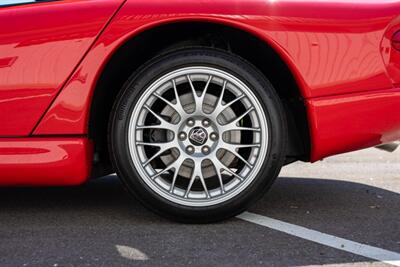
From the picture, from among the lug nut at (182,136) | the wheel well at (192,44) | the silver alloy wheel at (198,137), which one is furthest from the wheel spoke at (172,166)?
the wheel well at (192,44)

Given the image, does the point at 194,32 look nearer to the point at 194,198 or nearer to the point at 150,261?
the point at 194,198

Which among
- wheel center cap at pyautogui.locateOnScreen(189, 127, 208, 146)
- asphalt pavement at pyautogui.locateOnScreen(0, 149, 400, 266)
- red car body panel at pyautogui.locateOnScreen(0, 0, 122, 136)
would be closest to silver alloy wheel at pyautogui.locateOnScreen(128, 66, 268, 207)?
wheel center cap at pyautogui.locateOnScreen(189, 127, 208, 146)

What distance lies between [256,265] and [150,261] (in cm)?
45

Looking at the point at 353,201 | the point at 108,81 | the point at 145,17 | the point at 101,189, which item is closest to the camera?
the point at 145,17

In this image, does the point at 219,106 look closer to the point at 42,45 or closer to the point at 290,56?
the point at 290,56

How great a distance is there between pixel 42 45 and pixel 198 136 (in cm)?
88

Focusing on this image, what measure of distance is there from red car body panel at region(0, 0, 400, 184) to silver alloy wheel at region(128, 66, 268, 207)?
0.83ft

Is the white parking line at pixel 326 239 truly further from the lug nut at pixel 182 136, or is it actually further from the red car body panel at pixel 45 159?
the red car body panel at pixel 45 159

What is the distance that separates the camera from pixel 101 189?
3.85m

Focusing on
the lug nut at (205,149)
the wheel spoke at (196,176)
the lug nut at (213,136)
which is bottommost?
the wheel spoke at (196,176)

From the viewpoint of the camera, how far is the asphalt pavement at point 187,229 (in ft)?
8.20

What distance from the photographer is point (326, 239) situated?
273 cm

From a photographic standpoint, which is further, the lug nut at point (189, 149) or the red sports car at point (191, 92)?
the lug nut at point (189, 149)

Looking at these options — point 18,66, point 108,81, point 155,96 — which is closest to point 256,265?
point 155,96
